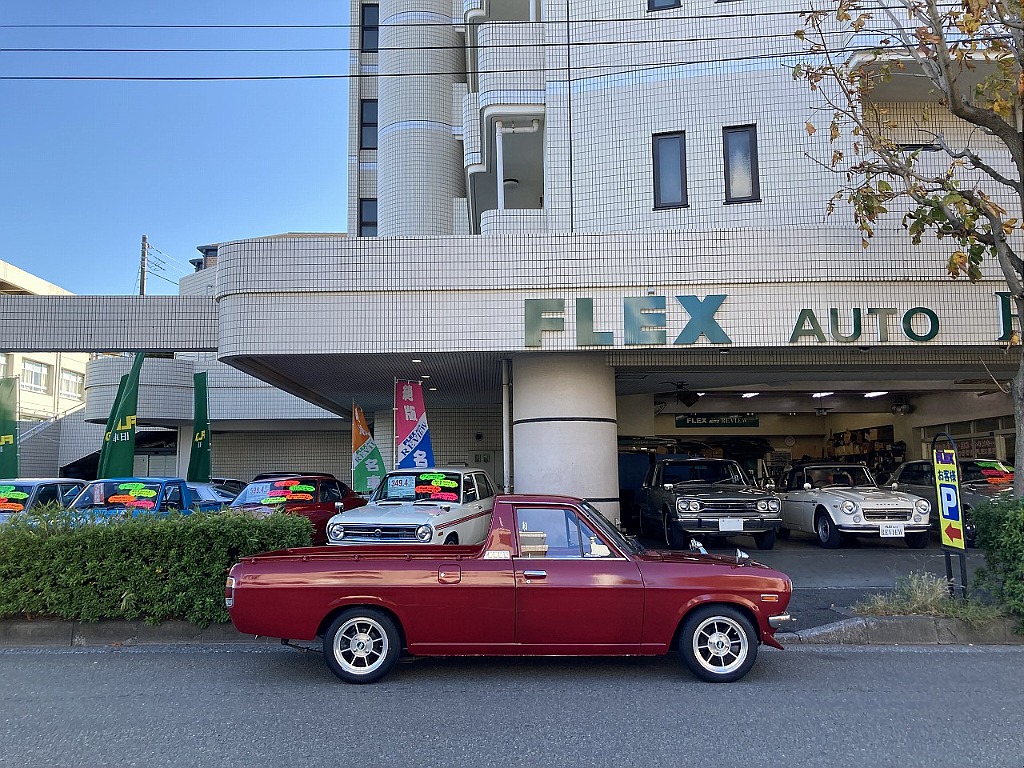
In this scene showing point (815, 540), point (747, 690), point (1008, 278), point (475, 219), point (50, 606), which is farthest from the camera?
point (475, 219)

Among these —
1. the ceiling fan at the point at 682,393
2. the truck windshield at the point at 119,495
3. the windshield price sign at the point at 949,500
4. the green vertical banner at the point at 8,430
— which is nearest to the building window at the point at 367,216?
the green vertical banner at the point at 8,430

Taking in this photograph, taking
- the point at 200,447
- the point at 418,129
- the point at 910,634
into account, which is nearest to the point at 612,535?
the point at 910,634

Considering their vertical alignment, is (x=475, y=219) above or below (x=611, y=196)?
above

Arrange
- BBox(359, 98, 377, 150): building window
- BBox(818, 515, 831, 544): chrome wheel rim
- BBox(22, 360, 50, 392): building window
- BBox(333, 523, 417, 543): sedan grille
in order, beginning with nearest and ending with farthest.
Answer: BBox(333, 523, 417, 543): sedan grille
BBox(818, 515, 831, 544): chrome wheel rim
BBox(359, 98, 377, 150): building window
BBox(22, 360, 50, 392): building window

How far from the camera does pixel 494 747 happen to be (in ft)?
17.3

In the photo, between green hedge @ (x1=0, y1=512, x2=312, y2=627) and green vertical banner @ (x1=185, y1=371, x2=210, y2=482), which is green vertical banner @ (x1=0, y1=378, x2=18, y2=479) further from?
green hedge @ (x1=0, y1=512, x2=312, y2=627)

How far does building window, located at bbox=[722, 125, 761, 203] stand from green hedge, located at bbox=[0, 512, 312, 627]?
9.93m

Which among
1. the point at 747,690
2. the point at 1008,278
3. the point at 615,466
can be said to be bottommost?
the point at 747,690

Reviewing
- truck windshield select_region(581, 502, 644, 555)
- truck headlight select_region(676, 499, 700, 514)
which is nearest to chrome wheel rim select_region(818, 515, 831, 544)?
truck headlight select_region(676, 499, 700, 514)

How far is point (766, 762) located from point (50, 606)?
7.20m

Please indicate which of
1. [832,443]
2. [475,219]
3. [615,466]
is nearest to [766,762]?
[615,466]

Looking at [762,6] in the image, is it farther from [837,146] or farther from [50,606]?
[50,606]

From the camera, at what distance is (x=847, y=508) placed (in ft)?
49.6

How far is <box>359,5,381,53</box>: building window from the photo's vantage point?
31.5 metres
